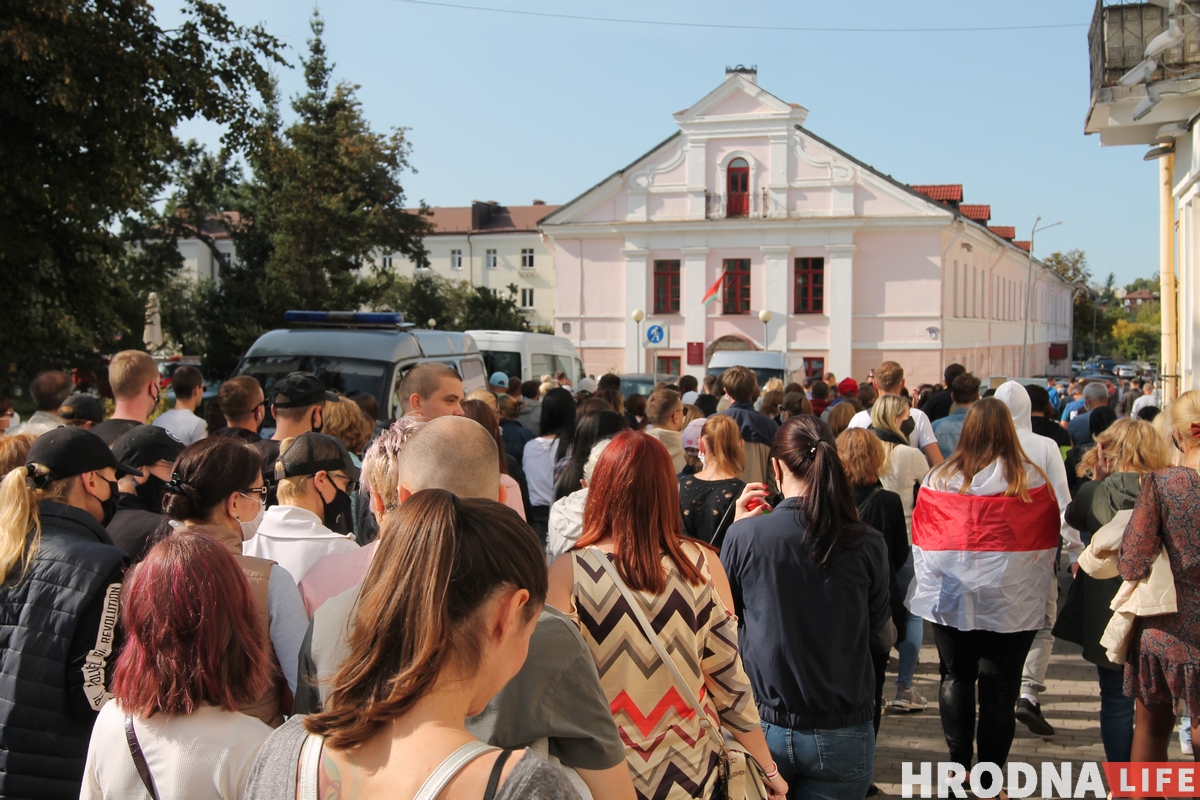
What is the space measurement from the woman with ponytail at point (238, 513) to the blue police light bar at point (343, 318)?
7.28m

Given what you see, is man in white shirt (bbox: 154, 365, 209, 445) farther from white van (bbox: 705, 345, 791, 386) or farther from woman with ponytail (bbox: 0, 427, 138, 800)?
white van (bbox: 705, 345, 791, 386)

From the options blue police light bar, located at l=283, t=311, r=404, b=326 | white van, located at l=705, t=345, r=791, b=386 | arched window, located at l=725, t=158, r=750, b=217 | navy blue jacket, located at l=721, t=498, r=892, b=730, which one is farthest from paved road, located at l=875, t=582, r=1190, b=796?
arched window, located at l=725, t=158, r=750, b=217

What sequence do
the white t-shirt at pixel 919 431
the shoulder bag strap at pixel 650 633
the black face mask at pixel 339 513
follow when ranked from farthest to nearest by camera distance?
the white t-shirt at pixel 919 431, the black face mask at pixel 339 513, the shoulder bag strap at pixel 650 633

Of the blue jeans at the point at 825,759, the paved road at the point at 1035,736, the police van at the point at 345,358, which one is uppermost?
the police van at the point at 345,358

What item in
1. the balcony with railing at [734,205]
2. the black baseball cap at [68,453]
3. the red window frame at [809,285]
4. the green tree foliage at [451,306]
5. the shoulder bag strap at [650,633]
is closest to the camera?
the shoulder bag strap at [650,633]

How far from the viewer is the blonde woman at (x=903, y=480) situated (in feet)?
21.1

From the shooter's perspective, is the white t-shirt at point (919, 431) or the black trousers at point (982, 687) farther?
the white t-shirt at point (919, 431)

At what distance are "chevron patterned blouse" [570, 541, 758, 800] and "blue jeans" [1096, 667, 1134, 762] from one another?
3.11 metres

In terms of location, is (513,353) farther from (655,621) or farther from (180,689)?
(180,689)

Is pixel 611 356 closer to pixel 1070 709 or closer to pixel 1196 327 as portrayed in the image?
pixel 1196 327

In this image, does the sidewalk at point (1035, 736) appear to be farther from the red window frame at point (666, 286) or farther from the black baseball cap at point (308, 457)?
the red window frame at point (666, 286)

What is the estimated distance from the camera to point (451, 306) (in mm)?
54375

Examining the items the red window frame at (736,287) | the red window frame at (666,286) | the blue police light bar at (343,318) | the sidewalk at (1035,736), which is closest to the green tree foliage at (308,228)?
the red window frame at (666,286)

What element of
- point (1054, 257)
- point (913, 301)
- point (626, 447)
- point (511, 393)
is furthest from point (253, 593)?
point (1054, 257)
